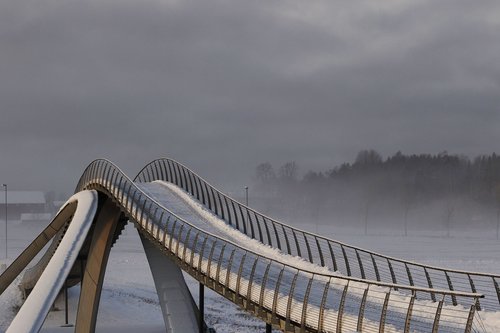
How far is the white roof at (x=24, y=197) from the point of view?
147m

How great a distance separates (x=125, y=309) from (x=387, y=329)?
35.5m

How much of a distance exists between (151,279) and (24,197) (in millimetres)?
96573

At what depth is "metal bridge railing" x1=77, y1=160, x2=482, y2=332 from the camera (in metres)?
16.0

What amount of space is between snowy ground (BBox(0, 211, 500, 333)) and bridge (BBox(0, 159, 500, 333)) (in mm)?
2823

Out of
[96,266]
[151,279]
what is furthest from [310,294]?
[151,279]

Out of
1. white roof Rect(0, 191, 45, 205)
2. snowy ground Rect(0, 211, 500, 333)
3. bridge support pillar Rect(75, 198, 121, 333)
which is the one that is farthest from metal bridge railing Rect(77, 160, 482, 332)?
white roof Rect(0, 191, 45, 205)

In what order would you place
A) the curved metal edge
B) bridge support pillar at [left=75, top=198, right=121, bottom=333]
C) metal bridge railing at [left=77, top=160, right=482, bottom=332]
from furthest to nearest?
bridge support pillar at [left=75, top=198, right=121, bottom=333] → the curved metal edge → metal bridge railing at [left=77, top=160, right=482, bottom=332]

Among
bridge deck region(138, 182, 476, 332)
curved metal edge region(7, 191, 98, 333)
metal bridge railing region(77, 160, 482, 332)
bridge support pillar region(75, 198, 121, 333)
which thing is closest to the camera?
metal bridge railing region(77, 160, 482, 332)

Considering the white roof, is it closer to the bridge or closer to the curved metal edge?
the bridge

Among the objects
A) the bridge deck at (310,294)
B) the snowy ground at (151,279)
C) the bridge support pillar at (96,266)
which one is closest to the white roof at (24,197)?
the snowy ground at (151,279)

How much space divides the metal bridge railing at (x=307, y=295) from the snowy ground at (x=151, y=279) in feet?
6.88

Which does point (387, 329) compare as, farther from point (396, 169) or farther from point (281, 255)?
point (396, 169)

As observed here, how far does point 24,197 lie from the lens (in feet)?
493

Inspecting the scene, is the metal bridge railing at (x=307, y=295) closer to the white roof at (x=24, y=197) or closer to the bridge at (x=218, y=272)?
the bridge at (x=218, y=272)
